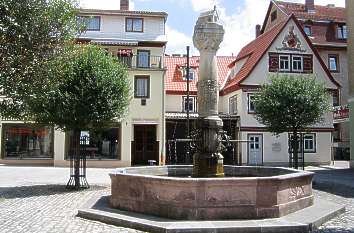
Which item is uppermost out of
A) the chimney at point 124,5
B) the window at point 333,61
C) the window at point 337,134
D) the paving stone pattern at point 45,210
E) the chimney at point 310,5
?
the chimney at point 310,5

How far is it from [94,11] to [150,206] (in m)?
29.3

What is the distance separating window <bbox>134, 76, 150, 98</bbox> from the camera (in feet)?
119

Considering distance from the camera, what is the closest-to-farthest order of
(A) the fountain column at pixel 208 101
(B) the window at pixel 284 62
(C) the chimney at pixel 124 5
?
(A) the fountain column at pixel 208 101
(B) the window at pixel 284 62
(C) the chimney at pixel 124 5

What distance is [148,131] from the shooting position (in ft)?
123

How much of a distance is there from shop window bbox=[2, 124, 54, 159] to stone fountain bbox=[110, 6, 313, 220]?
25128 mm

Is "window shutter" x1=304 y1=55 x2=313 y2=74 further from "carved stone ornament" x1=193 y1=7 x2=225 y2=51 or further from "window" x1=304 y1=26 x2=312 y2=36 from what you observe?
"carved stone ornament" x1=193 y1=7 x2=225 y2=51

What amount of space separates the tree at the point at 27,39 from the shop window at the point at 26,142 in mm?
21876

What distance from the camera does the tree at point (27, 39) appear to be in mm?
12617

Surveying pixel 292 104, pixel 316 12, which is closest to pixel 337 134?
pixel 316 12

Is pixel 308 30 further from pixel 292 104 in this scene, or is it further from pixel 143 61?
pixel 292 104

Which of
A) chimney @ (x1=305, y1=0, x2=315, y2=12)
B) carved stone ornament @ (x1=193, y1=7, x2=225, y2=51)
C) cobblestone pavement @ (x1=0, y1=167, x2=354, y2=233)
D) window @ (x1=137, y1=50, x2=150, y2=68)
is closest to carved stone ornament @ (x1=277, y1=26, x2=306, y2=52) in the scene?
window @ (x1=137, y1=50, x2=150, y2=68)

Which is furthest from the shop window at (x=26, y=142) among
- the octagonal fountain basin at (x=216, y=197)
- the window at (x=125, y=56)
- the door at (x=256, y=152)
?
the octagonal fountain basin at (x=216, y=197)

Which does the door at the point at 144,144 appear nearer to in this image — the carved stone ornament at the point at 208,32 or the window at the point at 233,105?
the window at the point at 233,105

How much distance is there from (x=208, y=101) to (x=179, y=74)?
103 ft
